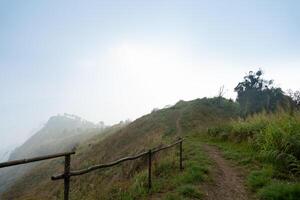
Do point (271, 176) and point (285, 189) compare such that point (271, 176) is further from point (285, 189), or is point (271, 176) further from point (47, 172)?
point (47, 172)

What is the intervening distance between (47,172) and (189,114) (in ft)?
61.5

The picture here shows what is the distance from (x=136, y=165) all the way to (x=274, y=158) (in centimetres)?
732

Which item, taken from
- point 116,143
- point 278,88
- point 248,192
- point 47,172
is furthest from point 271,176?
point 278,88

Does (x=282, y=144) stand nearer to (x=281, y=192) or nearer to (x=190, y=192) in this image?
(x=281, y=192)

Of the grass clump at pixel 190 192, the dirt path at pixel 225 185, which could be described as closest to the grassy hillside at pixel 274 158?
the dirt path at pixel 225 185

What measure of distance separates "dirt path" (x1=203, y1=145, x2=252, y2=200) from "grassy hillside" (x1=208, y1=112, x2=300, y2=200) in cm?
31

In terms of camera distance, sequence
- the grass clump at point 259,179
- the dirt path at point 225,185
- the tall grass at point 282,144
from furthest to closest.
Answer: the tall grass at point 282,144 < the grass clump at point 259,179 < the dirt path at point 225,185

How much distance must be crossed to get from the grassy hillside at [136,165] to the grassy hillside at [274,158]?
146cm

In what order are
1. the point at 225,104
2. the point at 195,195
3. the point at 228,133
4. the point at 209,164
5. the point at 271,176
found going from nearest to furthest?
the point at 195,195
the point at 271,176
the point at 209,164
the point at 228,133
the point at 225,104

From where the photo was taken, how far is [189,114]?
113ft

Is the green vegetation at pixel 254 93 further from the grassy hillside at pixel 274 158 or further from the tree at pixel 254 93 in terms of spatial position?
the grassy hillside at pixel 274 158

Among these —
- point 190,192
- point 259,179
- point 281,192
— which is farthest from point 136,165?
point 281,192

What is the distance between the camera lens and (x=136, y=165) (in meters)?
13.9

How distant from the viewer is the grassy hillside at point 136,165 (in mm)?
7496
